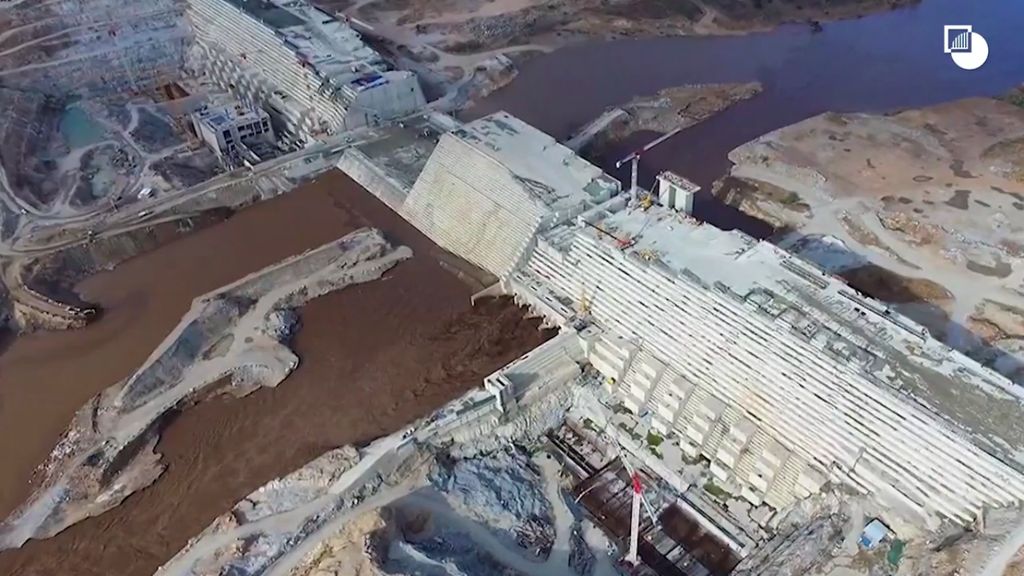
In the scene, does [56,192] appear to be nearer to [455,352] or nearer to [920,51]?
[455,352]

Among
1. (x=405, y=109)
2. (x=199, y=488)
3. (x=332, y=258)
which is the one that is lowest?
(x=199, y=488)

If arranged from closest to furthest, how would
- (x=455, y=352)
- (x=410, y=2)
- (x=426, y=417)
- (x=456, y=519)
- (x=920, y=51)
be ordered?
(x=456, y=519) → (x=426, y=417) → (x=455, y=352) → (x=920, y=51) → (x=410, y=2)

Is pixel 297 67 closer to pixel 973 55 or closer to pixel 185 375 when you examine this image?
pixel 185 375

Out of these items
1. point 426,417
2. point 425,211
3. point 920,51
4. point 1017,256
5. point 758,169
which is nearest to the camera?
point 426,417

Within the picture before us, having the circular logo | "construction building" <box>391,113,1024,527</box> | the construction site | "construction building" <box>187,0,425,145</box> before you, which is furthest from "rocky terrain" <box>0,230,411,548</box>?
the circular logo

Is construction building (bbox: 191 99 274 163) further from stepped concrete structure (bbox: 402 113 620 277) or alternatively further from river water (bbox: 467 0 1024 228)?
river water (bbox: 467 0 1024 228)

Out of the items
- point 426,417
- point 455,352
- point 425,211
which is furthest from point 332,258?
point 426,417
